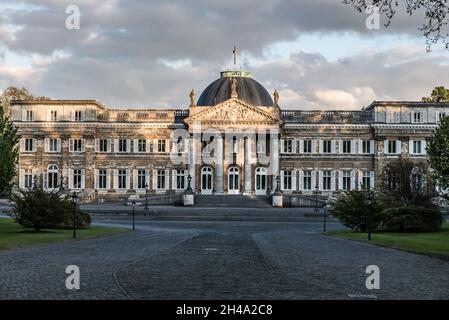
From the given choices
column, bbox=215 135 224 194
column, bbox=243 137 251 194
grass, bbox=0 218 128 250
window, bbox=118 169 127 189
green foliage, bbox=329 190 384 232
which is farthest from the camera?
window, bbox=118 169 127 189

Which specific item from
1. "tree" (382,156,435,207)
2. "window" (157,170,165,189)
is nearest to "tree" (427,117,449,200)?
"tree" (382,156,435,207)

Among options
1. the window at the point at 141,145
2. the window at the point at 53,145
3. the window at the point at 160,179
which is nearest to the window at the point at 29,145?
the window at the point at 53,145

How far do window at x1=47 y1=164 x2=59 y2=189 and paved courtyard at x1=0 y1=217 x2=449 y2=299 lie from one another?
6308 cm

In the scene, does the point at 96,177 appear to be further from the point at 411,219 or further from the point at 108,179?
the point at 411,219

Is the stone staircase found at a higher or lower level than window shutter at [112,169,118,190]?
lower

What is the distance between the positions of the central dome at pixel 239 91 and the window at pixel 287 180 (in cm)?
1175

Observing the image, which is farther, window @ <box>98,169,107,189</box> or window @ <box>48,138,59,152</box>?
window @ <box>98,169,107,189</box>

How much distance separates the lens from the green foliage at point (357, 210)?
42750mm

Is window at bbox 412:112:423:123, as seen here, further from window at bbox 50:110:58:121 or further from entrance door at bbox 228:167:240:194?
window at bbox 50:110:58:121

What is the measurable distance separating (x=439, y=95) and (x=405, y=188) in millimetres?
55933

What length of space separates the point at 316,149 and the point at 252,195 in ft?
41.3

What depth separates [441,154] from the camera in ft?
152

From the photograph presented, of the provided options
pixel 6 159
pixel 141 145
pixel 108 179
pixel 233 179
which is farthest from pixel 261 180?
pixel 6 159

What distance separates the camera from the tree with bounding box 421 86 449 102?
10806 cm
